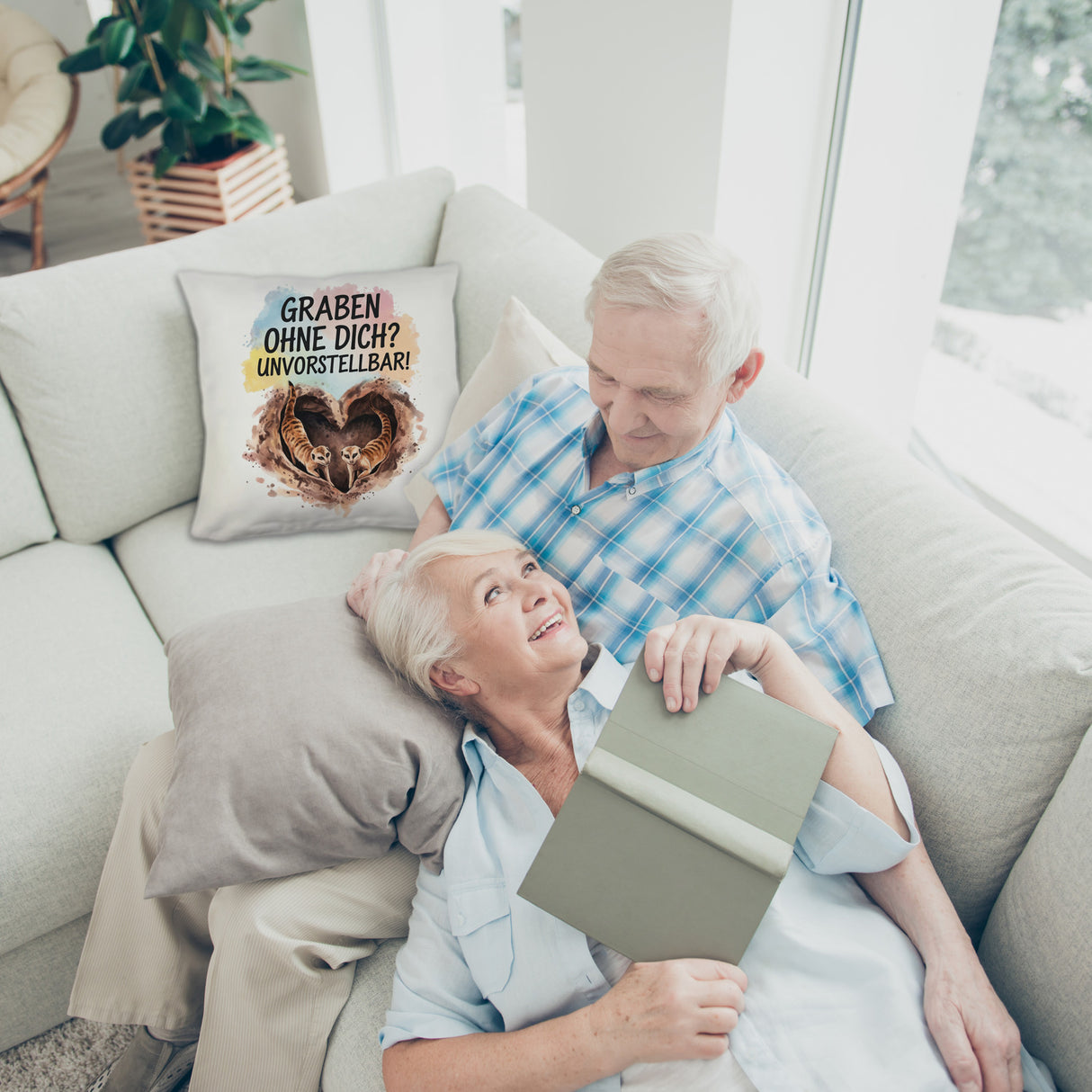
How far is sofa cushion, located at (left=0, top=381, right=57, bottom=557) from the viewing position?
1610 mm

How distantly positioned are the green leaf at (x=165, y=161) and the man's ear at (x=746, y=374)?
2.31m

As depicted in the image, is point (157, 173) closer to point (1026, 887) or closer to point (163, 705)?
point (163, 705)

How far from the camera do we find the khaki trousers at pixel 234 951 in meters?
1.01

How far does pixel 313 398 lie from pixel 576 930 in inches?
42.5

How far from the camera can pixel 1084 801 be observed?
842 mm

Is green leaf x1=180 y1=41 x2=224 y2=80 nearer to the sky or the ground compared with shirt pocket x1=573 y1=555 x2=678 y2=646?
nearer to the sky

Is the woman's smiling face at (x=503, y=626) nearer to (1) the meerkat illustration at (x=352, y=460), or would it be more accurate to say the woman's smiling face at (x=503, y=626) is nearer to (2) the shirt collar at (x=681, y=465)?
(2) the shirt collar at (x=681, y=465)

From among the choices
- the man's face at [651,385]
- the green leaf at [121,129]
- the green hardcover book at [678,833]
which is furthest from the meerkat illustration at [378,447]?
the green leaf at [121,129]

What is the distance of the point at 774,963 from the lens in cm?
90

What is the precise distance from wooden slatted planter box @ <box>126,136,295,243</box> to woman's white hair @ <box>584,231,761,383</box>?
2.20 metres

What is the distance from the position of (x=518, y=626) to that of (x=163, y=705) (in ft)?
2.36

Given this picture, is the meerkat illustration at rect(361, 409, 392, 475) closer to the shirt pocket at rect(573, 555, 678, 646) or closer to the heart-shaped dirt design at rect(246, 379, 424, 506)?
the heart-shaped dirt design at rect(246, 379, 424, 506)

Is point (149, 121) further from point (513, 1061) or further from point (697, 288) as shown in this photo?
point (513, 1061)

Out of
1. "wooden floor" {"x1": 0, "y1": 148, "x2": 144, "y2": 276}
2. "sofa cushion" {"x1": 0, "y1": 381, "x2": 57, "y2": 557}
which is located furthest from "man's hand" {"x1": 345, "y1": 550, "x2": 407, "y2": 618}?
"wooden floor" {"x1": 0, "y1": 148, "x2": 144, "y2": 276}
